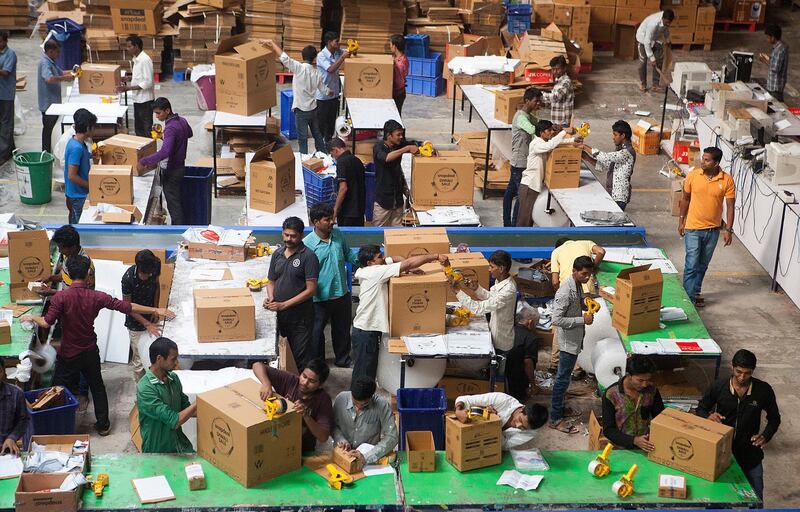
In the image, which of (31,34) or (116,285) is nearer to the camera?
(116,285)

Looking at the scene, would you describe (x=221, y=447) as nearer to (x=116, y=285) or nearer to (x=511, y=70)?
(x=116, y=285)

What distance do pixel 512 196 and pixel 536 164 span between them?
2.86 ft

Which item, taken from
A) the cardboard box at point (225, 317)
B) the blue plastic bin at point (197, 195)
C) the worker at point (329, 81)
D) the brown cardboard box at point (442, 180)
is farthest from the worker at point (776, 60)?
the cardboard box at point (225, 317)

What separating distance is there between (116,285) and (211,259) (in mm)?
1005

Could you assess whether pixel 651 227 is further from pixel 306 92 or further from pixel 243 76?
pixel 243 76

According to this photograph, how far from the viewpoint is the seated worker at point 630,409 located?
7.28 metres

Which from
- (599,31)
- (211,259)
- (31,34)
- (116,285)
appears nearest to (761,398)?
(211,259)

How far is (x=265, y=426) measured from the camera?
6672mm

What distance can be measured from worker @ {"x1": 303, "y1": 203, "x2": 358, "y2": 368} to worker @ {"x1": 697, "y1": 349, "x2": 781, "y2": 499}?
11.0 feet

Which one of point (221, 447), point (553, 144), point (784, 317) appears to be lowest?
point (784, 317)

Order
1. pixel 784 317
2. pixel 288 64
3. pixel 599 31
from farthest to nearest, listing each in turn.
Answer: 1. pixel 599 31
2. pixel 288 64
3. pixel 784 317

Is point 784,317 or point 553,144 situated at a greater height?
point 553,144

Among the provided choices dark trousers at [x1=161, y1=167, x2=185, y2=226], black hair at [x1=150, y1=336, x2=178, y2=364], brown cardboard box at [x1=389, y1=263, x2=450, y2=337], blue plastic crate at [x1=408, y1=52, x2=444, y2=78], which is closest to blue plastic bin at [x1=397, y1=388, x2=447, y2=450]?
brown cardboard box at [x1=389, y1=263, x2=450, y2=337]

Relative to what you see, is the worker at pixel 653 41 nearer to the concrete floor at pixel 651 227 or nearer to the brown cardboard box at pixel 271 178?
the concrete floor at pixel 651 227
